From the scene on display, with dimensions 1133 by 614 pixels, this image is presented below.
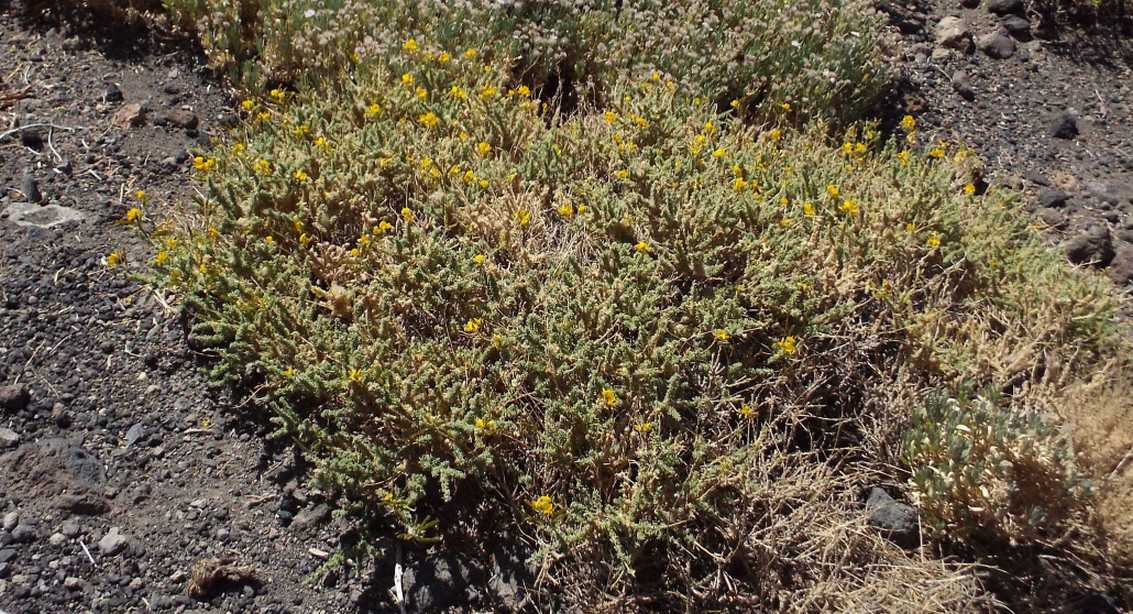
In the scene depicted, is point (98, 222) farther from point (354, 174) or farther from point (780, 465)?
point (780, 465)

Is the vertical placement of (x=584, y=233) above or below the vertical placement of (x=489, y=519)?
above

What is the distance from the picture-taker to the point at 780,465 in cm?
320

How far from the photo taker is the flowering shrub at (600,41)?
452 centimetres

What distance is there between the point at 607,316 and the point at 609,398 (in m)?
0.41

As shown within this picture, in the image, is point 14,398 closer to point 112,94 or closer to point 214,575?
point 214,575

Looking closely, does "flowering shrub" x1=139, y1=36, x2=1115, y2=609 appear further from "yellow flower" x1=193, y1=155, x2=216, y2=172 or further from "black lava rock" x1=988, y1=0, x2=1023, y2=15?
"black lava rock" x1=988, y1=0, x2=1023, y2=15

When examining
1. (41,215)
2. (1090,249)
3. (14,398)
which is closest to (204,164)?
(41,215)

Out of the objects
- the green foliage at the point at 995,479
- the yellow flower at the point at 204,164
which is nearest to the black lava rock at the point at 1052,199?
the green foliage at the point at 995,479

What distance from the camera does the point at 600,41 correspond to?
16.0 ft

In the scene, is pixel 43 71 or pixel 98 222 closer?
pixel 98 222

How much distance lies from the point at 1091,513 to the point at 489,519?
197 centimetres

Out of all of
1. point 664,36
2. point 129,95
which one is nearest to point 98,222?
point 129,95

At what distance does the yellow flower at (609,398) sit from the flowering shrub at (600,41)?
7.02 feet

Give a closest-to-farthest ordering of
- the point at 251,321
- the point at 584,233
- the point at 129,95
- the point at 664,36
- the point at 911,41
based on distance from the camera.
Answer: the point at 251,321
the point at 584,233
the point at 129,95
the point at 664,36
the point at 911,41
